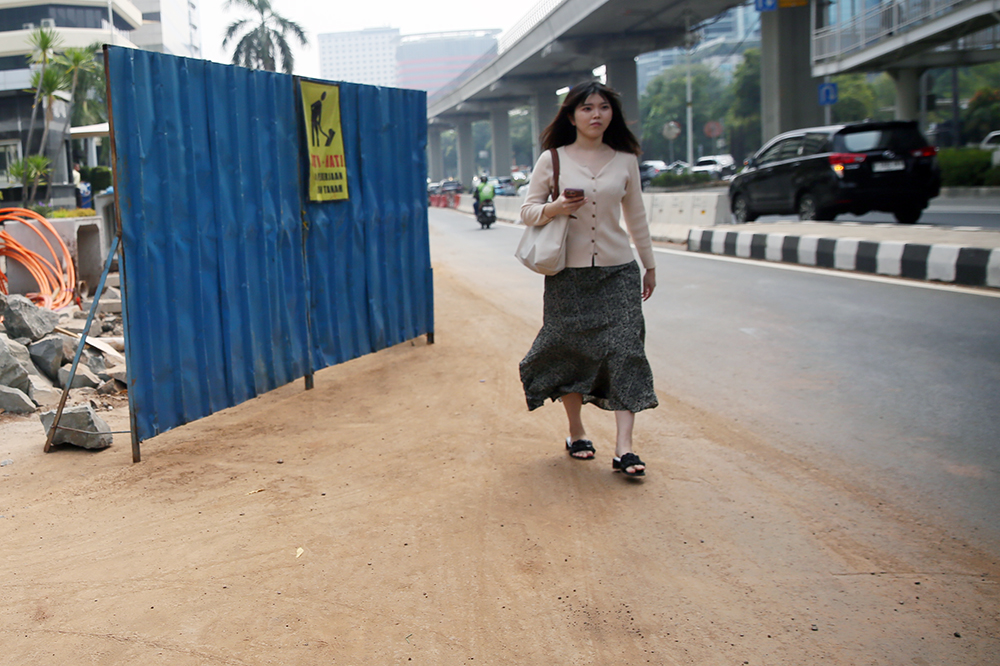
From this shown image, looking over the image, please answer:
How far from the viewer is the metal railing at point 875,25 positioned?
1203 inches

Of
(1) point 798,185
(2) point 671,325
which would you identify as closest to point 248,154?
(2) point 671,325

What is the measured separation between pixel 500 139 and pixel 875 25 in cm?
3991

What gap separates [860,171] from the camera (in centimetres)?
1461

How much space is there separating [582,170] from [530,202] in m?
0.28

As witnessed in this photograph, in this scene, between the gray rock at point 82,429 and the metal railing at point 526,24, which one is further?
the metal railing at point 526,24

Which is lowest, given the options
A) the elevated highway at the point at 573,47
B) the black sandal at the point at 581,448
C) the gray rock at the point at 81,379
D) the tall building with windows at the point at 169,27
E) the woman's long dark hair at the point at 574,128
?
the black sandal at the point at 581,448

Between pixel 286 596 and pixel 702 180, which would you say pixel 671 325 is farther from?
pixel 702 180

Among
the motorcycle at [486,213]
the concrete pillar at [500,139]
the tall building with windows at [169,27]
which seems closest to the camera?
the motorcycle at [486,213]

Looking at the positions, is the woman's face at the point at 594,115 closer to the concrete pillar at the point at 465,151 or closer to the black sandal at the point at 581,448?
the black sandal at the point at 581,448

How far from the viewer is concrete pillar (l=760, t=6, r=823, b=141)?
31.8 metres

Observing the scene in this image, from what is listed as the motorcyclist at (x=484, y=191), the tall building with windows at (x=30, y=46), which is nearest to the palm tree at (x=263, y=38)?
the tall building with windows at (x=30, y=46)

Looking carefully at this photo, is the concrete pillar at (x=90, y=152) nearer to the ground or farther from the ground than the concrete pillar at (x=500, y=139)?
nearer to the ground

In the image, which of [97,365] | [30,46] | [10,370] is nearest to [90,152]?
[30,46]

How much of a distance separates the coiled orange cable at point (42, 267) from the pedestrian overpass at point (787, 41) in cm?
2199
